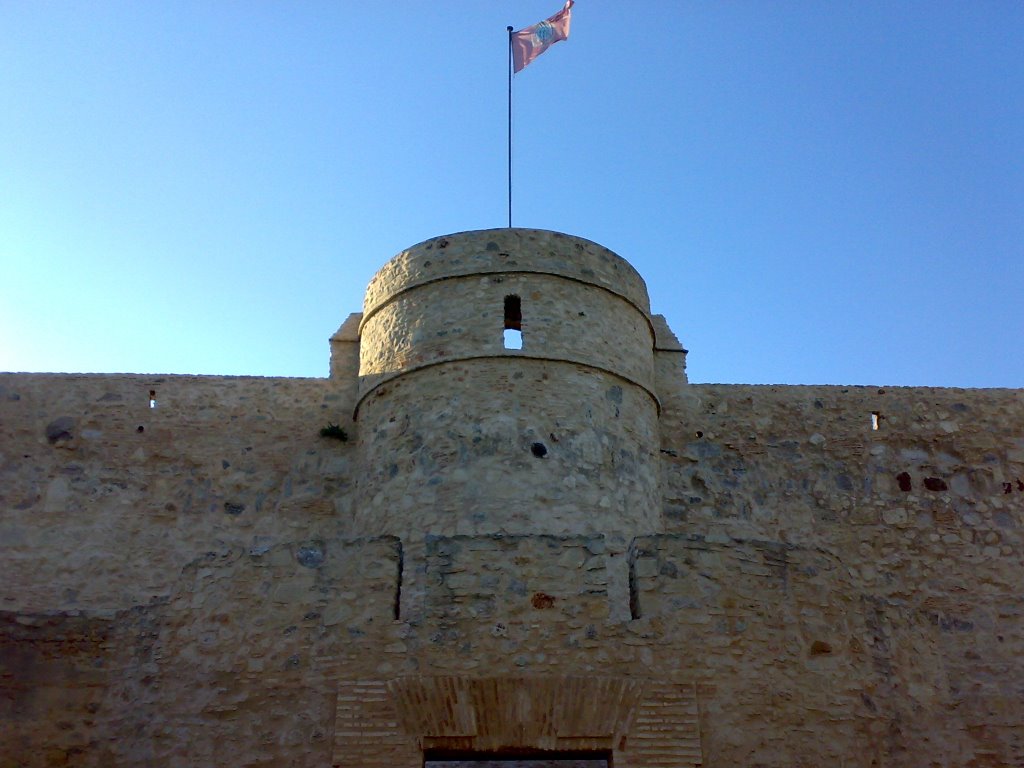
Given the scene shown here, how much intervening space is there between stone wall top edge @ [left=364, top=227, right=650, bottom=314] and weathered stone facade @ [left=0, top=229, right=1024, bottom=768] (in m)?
0.04

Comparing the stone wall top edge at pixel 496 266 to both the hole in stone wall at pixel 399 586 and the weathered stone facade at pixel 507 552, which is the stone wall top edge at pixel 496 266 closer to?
the weathered stone facade at pixel 507 552

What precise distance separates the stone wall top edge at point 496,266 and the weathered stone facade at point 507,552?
0.12 feet

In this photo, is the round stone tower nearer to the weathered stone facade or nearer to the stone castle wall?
the weathered stone facade

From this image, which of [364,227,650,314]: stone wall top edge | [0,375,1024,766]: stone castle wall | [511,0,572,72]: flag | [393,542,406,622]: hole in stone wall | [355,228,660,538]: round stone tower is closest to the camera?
[0,375,1024,766]: stone castle wall

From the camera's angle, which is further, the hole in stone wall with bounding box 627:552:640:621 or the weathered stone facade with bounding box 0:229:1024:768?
the hole in stone wall with bounding box 627:552:640:621

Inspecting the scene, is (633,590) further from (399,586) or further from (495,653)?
(399,586)

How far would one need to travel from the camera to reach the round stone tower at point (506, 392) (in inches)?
416

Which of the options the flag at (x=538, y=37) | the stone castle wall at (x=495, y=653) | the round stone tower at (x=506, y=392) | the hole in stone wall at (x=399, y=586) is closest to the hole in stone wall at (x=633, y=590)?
the stone castle wall at (x=495, y=653)

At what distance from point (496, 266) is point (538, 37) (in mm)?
4060

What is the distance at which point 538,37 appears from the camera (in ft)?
46.2

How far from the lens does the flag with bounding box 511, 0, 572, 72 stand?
1399 cm

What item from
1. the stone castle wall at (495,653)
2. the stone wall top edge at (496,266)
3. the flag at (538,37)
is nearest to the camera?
the stone castle wall at (495,653)

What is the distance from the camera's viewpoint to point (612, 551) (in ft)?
24.0

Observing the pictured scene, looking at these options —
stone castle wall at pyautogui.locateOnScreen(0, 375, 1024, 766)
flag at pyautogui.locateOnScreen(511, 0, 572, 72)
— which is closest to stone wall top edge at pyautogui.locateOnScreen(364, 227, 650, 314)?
flag at pyautogui.locateOnScreen(511, 0, 572, 72)
